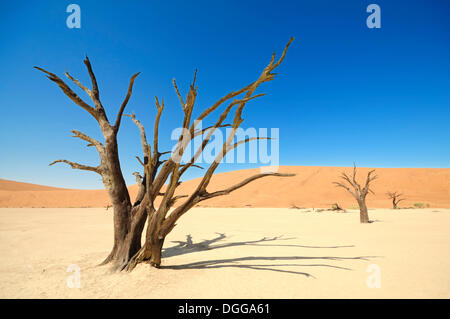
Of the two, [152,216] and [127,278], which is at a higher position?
[152,216]

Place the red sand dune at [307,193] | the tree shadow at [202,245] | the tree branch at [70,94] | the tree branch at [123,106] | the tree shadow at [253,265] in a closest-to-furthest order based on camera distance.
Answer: the tree branch at [70,94], the tree shadow at [253,265], the tree branch at [123,106], the tree shadow at [202,245], the red sand dune at [307,193]

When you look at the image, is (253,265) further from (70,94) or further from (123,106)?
(70,94)

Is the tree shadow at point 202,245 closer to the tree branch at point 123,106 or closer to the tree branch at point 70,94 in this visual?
the tree branch at point 123,106

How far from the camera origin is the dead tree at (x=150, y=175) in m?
3.71

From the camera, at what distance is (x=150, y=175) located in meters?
3.87

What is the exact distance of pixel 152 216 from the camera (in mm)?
3969

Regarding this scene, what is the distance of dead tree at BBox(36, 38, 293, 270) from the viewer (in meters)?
3.71

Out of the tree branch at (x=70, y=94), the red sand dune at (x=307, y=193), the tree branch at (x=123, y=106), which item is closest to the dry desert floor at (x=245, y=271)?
the tree branch at (x=123, y=106)

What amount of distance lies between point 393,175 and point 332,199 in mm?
18395

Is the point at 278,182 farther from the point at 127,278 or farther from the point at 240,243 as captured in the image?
the point at 127,278

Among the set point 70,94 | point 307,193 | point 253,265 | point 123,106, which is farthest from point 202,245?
point 307,193

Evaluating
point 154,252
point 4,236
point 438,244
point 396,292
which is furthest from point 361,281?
point 4,236

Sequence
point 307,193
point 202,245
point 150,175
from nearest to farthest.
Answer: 1. point 150,175
2. point 202,245
3. point 307,193

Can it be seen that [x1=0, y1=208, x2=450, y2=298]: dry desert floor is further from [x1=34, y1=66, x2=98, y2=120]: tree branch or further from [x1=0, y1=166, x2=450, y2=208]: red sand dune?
[x1=0, y1=166, x2=450, y2=208]: red sand dune
